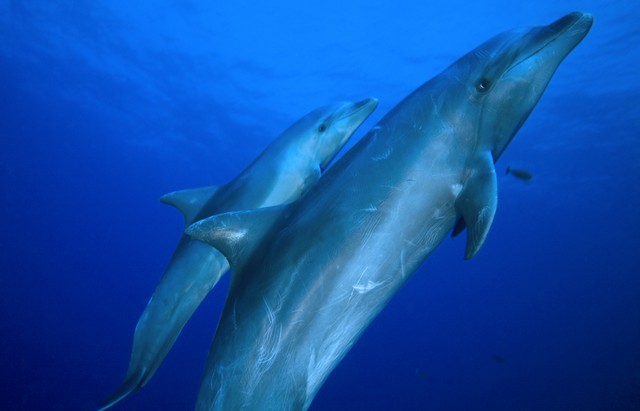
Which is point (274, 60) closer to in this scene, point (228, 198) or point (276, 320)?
point (228, 198)

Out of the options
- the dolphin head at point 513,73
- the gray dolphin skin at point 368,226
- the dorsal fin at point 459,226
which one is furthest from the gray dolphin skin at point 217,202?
the dolphin head at point 513,73

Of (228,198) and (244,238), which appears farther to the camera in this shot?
(228,198)

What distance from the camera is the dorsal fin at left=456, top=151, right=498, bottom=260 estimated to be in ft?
6.71

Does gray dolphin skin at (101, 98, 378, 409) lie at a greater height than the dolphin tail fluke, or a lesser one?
greater

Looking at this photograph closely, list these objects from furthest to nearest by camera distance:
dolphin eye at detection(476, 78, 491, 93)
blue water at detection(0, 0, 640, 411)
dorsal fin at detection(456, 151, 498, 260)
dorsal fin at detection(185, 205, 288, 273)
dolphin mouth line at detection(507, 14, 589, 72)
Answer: blue water at detection(0, 0, 640, 411), dorsal fin at detection(185, 205, 288, 273), dolphin eye at detection(476, 78, 491, 93), dolphin mouth line at detection(507, 14, 589, 72), dorsal fin at detection(456, 151, 498, 260)

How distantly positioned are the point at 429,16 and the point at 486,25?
2.47 m

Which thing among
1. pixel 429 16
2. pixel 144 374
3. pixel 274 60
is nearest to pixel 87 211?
pixel 274 60

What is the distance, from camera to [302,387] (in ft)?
6.95

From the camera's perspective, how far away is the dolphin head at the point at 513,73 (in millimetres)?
2201

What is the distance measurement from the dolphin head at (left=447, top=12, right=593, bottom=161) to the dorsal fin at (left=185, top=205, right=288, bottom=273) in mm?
1420

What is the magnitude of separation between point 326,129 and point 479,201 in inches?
83.5

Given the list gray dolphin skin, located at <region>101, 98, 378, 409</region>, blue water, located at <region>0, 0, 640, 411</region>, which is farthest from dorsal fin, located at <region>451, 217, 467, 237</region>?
blue water, located at <region>0, 0, 640, 411</region>

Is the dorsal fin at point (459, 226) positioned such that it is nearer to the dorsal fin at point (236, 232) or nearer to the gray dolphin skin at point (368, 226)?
the gray dolphin skin at point (368, 226)

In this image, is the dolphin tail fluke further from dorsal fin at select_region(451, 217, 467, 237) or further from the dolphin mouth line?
the dolphin mouth line
